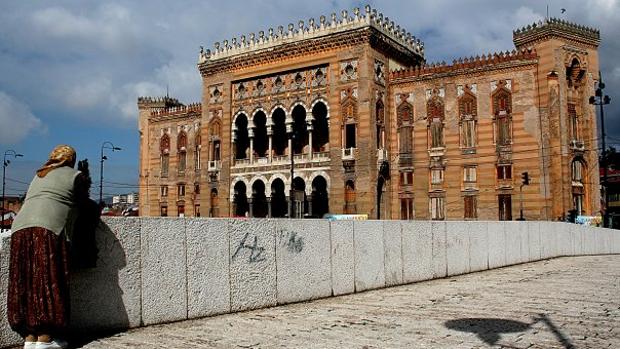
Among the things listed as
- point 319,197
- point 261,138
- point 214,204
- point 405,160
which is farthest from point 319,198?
point 214,204

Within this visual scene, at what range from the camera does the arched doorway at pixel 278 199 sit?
3672cm

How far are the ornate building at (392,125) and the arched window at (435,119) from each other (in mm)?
61

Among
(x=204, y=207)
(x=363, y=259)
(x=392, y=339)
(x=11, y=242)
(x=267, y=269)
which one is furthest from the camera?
(x=204, y=207)

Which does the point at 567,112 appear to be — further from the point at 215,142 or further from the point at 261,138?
the point at 215,142

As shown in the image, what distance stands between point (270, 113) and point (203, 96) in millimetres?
6571

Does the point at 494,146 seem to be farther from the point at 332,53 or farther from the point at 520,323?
the point at 520,323

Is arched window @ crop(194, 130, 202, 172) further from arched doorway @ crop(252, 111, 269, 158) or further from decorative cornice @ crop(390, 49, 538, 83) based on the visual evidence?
decorative cornice @ crop(390, 49, 538, 83)

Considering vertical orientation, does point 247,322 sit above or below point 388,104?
below

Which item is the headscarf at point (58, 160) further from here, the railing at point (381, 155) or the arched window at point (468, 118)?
the arched window at point (468, 118)

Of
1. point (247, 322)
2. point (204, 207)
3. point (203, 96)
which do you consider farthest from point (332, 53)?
point (247, 322)

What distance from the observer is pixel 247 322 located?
733cm

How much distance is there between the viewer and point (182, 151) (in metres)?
43.9

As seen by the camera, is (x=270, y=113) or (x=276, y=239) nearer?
(x=276, y=239)

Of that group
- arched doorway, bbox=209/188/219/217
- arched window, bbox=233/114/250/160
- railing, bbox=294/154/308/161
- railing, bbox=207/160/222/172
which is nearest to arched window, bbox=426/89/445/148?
railing, bbox=294/154/308/161
